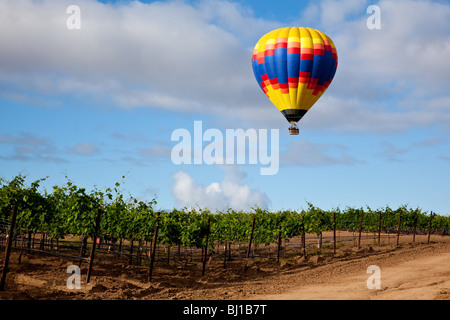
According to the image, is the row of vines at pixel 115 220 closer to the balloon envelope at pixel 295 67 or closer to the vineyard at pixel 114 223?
the vineyard at pixel 114 223

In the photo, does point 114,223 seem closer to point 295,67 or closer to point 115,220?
point 115,220

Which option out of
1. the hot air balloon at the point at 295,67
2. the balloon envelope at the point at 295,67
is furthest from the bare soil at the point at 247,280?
the balloon envelope at the point at 295,67

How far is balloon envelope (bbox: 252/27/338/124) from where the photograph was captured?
24891 mm

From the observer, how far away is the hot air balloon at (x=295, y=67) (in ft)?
81.7

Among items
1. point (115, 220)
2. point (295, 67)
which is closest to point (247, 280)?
point (115, 220)

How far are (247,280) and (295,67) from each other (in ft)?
40.7

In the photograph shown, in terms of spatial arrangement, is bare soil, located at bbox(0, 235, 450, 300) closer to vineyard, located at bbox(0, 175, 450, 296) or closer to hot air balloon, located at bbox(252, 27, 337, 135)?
vineyard, located at bbox(0, 175, 450, 296)

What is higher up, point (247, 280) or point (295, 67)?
point (295, 67)

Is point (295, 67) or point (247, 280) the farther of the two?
point (295, 67)

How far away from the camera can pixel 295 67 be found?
24.9 metres
